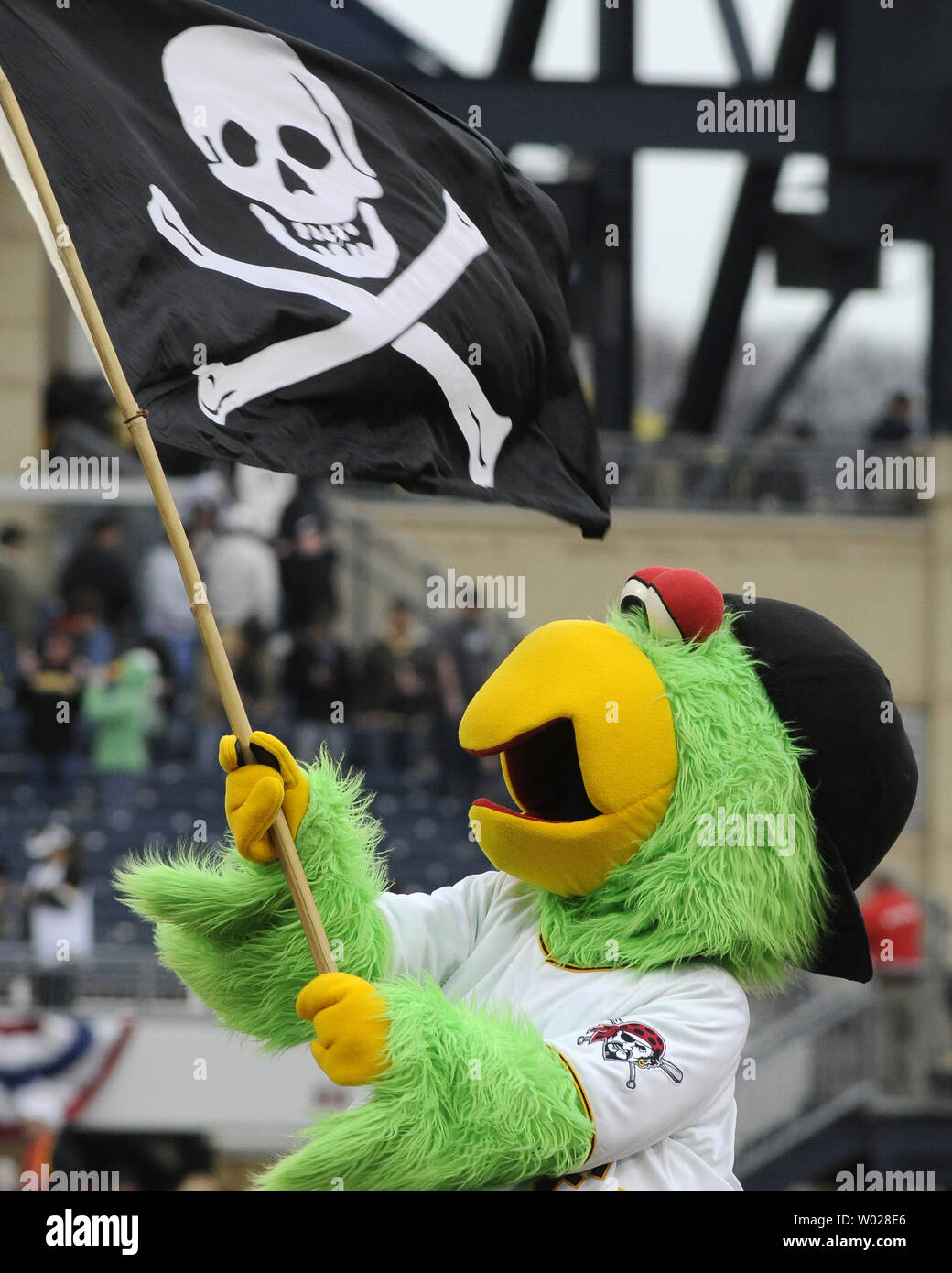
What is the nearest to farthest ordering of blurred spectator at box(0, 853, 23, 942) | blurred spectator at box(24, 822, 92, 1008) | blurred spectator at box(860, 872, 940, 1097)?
blurred spectator at box(24, 822, 92, 1008), blurred spectator at box(860, 872, 940, 1097), blurred spectator at box(0, 853, 23, 942)

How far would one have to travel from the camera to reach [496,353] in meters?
4.27

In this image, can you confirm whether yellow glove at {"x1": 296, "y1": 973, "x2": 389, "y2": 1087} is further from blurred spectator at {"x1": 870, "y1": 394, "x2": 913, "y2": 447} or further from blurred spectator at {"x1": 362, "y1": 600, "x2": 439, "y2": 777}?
blurred spectator at {"x1": 870, "y1": 394, "x2": 913, "y2": 447}

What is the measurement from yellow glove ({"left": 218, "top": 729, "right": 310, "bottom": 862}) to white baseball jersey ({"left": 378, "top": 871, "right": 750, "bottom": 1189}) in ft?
1.48

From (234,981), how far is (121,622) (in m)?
8.38

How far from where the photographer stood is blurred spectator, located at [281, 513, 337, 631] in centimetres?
1205

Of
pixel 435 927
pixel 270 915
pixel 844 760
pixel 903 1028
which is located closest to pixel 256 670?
pixel 903 1028

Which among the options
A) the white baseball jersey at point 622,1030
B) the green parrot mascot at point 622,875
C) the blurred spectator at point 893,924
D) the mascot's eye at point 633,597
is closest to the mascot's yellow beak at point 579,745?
the green parrot mascot at point 622,875

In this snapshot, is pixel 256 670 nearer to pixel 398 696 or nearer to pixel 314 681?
pixel 314 681

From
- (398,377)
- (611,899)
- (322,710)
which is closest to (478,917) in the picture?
(611,899)

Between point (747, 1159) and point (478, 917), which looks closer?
point (478, 917)

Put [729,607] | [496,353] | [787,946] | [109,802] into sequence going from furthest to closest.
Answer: [109,802]
[496,353]
[729,607]
[787,946]

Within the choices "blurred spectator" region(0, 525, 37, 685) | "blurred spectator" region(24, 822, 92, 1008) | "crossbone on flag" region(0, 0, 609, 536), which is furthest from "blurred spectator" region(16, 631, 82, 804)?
"crossbone on flag" region(0, 0, 609, 536)
